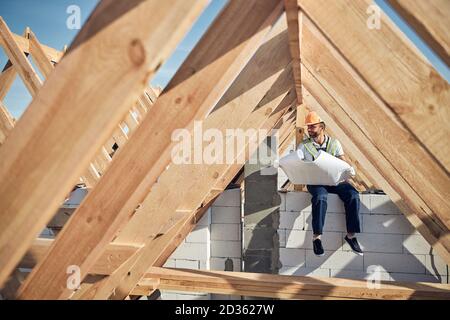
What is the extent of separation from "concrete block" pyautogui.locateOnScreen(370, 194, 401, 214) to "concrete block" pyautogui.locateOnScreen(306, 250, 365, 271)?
0.74 m

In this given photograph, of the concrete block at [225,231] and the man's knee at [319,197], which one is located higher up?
the man's knee at [319,197]

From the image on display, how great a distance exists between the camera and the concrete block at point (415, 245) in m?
4.32

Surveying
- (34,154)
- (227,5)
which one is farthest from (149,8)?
(227,5)

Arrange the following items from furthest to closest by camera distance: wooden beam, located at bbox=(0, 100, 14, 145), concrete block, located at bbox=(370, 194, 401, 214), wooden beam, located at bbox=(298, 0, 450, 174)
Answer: concrete block, located at bbox=(370, 194, 401, 214)
wooden beam, located at bbox=(0, 100, 14, 145)
wooden beam, located at bbox=(298, 0, 450, 174)

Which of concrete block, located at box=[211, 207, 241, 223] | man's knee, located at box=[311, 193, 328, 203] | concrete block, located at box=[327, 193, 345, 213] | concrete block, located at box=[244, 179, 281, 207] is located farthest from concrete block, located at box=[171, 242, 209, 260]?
concrete block, located at box=[327, 193, 345, 213]

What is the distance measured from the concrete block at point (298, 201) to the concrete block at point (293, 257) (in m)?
0.64

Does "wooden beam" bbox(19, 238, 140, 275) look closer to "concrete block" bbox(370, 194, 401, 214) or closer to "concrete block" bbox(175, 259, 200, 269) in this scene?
"concrete block" bbox(175, 259, 200, 269)

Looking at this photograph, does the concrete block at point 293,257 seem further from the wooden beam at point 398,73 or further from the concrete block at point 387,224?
the wooden beam at point 398,73

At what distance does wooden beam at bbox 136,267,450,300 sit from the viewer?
309 centimetres

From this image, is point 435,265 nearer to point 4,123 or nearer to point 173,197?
point 173,197

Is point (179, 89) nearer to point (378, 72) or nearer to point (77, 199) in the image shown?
point (378, 72)

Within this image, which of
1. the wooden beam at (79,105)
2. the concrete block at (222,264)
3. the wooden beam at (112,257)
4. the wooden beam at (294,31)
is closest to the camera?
the wooden beam at (79,105)

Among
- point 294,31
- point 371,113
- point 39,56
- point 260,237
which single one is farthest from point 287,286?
point 39,56

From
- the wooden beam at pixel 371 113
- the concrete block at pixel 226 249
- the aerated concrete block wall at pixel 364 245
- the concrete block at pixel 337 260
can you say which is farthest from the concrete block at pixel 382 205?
the wooden beam at pixel 371 113
